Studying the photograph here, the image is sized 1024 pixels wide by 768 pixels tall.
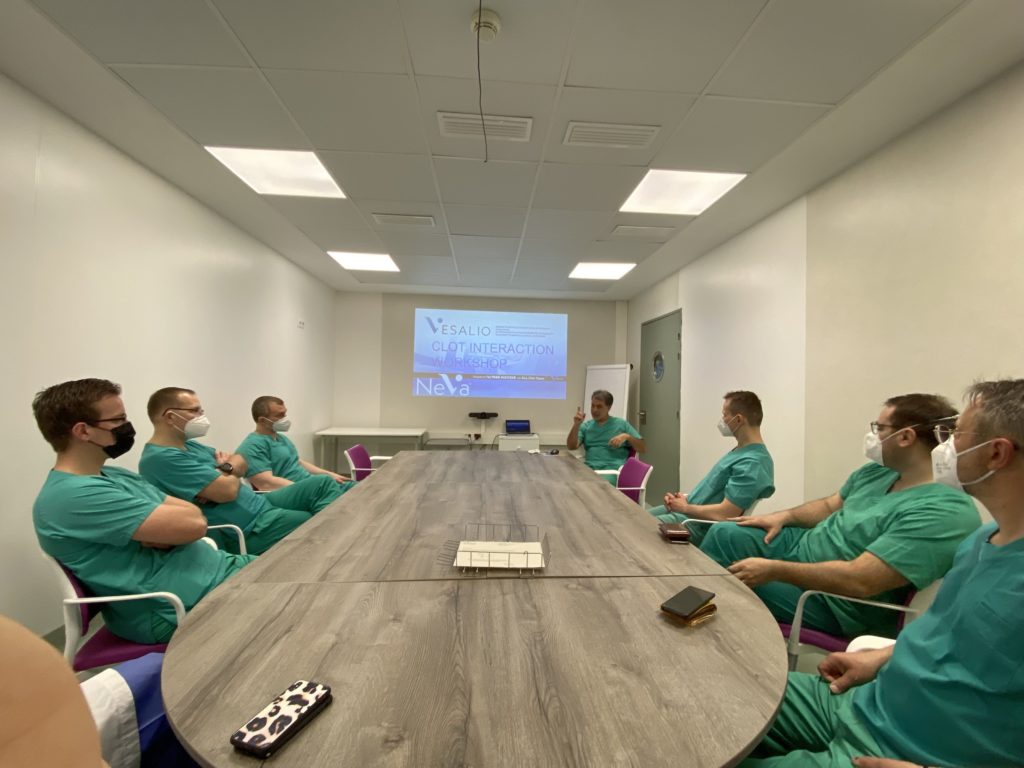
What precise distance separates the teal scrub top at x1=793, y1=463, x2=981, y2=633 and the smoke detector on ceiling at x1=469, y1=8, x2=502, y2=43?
7.10 feet

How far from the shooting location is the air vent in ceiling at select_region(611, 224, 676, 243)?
373 cm

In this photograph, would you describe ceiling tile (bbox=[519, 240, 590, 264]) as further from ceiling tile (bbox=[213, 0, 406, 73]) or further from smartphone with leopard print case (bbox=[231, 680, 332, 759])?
smartphone with leopard print case (bbox=[231, 680, 332, 759])

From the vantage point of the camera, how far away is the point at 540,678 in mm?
832

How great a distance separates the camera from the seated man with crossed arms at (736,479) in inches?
90.8

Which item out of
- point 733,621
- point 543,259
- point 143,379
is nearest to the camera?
point 733,621

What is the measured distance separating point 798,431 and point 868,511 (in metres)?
1.57

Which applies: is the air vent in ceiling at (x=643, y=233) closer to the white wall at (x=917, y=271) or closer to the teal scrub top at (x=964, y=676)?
the white wall at (x=917, y=271)

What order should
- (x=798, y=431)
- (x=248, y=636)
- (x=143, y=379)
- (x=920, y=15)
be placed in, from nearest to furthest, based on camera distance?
1. (x=248, y=636)
2. (x=920, y=15)
3. (x=143, y=379)
4. (x=798, y=431)

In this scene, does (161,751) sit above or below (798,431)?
below

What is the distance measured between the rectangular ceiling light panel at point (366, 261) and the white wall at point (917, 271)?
3840mm

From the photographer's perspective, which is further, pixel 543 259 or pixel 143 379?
pixel 543 259

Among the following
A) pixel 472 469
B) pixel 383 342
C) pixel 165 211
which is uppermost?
pixel 165 211

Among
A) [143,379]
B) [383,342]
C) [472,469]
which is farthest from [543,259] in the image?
[143,379]

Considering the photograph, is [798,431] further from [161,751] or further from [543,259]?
[161,751]
